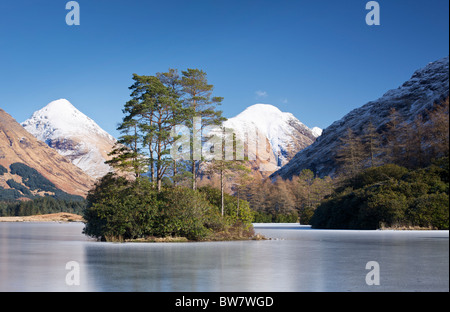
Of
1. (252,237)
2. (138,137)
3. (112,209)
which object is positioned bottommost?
(252,237)

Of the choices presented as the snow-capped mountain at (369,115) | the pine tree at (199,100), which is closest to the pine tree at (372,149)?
the pine tree at (199,100)

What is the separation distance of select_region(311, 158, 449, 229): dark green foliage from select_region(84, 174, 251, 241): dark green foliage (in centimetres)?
1509

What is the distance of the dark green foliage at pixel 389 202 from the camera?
30.1 metres

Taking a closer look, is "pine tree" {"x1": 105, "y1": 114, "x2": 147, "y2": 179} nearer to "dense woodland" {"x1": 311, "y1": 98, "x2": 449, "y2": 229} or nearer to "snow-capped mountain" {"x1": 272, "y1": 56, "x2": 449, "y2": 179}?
"dense woodland" {"x1": 311, "y1": 98, "x2": 449, "y2": 229}

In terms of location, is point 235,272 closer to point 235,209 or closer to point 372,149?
point 235,209

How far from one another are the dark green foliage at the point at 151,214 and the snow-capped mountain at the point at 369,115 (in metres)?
113

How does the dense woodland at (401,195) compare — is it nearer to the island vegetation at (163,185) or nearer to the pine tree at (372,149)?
the pine tree at (372,149)

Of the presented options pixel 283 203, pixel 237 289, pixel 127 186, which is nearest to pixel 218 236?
pixel 127 186

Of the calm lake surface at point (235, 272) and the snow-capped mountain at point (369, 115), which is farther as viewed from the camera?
the snow-capped mountain at point (369, 115)

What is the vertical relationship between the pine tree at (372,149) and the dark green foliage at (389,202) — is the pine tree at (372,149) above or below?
above

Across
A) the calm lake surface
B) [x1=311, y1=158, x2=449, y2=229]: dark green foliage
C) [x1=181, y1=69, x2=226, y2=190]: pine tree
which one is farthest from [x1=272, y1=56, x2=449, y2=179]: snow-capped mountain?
the calm lake surface
